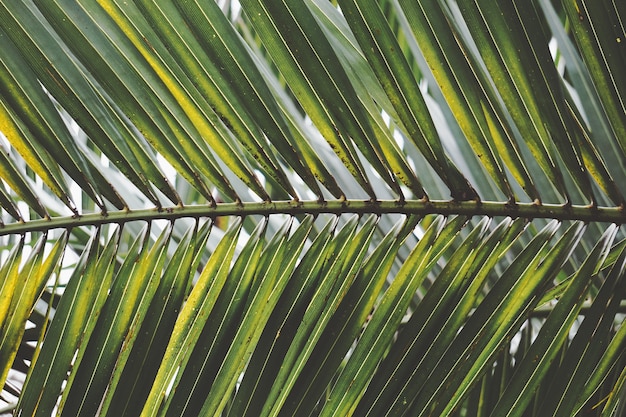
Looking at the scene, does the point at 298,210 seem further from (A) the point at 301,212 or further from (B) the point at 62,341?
(B) the point at 62,341

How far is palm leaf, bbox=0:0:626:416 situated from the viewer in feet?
1.77

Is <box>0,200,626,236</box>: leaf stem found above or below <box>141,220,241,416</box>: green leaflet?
above

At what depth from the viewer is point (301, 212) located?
649mm

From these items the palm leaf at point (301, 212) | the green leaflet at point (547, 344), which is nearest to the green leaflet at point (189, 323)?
the palm leaf at point (301, 212)

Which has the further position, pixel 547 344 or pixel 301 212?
pixel 301 212

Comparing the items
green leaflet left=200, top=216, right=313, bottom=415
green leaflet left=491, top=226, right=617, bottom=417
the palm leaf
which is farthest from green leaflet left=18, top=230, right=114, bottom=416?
green leaflet left=491, top=226, right=617, bottom=417

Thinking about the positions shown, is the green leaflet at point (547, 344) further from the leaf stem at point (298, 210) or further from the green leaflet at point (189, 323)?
the green leaflet at point (189, 323)

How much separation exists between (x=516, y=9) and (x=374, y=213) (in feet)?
0.79

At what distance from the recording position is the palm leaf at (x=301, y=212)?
538 mm

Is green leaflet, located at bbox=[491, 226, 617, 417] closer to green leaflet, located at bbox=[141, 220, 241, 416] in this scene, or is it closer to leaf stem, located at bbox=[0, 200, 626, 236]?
leaf stem, located at bbox=[0, 200, 626, 236]

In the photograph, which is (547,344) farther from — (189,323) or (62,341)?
(62,341)

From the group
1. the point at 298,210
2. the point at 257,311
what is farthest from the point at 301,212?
the point at 257,311

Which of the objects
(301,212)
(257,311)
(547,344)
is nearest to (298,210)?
(301,212)

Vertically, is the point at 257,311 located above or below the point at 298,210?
below
